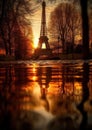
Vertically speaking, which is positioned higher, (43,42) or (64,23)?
(64,23)

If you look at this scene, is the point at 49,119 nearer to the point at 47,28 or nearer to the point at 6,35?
the point at 6,35

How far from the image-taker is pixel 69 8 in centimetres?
4609

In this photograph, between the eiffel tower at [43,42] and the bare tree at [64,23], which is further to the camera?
the bare tree at [64,23]

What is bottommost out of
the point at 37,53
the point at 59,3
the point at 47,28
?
the point at 37,53

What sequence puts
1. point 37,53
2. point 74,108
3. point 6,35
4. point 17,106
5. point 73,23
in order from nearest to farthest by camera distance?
point 74,108 → point 17,106 → point 6,35 → point 73,23 → point 37,53

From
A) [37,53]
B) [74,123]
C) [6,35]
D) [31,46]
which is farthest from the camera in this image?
[31,46]

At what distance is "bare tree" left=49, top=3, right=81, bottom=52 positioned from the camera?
151 ft

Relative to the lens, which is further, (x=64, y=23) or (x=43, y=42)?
(x=64, y=23)

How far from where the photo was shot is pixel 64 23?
47406mm

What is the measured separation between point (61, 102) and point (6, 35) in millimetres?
35811

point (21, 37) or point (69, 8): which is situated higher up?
point (69, 8)

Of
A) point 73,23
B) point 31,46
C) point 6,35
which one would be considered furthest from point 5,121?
point 31,46

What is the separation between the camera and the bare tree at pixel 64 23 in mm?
45906

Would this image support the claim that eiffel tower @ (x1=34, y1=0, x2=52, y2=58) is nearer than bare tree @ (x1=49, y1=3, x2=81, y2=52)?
Yes
